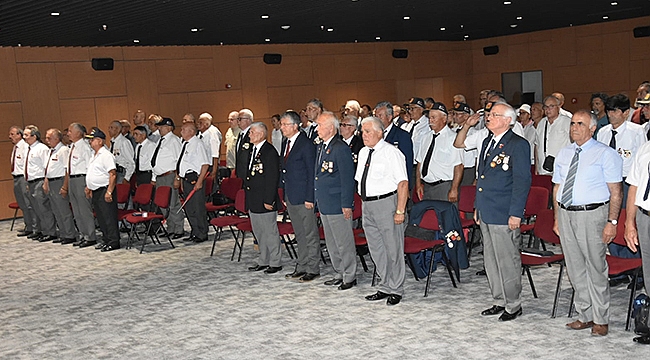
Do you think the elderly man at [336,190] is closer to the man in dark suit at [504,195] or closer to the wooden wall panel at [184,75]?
the man in dark suit at [504,195]

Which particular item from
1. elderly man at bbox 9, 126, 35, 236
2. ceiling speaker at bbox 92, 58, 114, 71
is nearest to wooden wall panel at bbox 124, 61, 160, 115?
ceiling speaker at bbox 92, 58, 114, 71

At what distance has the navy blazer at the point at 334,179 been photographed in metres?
6.90

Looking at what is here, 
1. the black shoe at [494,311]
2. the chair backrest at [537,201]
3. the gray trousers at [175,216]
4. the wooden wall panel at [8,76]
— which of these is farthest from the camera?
the wooden wall panel at [8,76]

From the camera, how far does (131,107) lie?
15773 mm

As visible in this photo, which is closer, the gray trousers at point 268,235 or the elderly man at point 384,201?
the elderly man at point 384,201

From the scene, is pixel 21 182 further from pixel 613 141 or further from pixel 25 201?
pixel 613 141

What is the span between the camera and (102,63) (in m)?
15.1

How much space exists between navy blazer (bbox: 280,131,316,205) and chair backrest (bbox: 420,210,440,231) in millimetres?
1180

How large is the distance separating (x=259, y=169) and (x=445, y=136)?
1984mm

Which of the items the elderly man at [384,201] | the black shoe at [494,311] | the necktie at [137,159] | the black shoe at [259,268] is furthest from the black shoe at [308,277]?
the necktie at [137,159]

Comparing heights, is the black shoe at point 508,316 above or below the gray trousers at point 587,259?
below

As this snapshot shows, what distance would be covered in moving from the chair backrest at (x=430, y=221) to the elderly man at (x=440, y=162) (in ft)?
2.35

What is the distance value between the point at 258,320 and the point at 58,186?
586 cm

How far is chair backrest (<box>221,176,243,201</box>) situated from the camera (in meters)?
10.4
